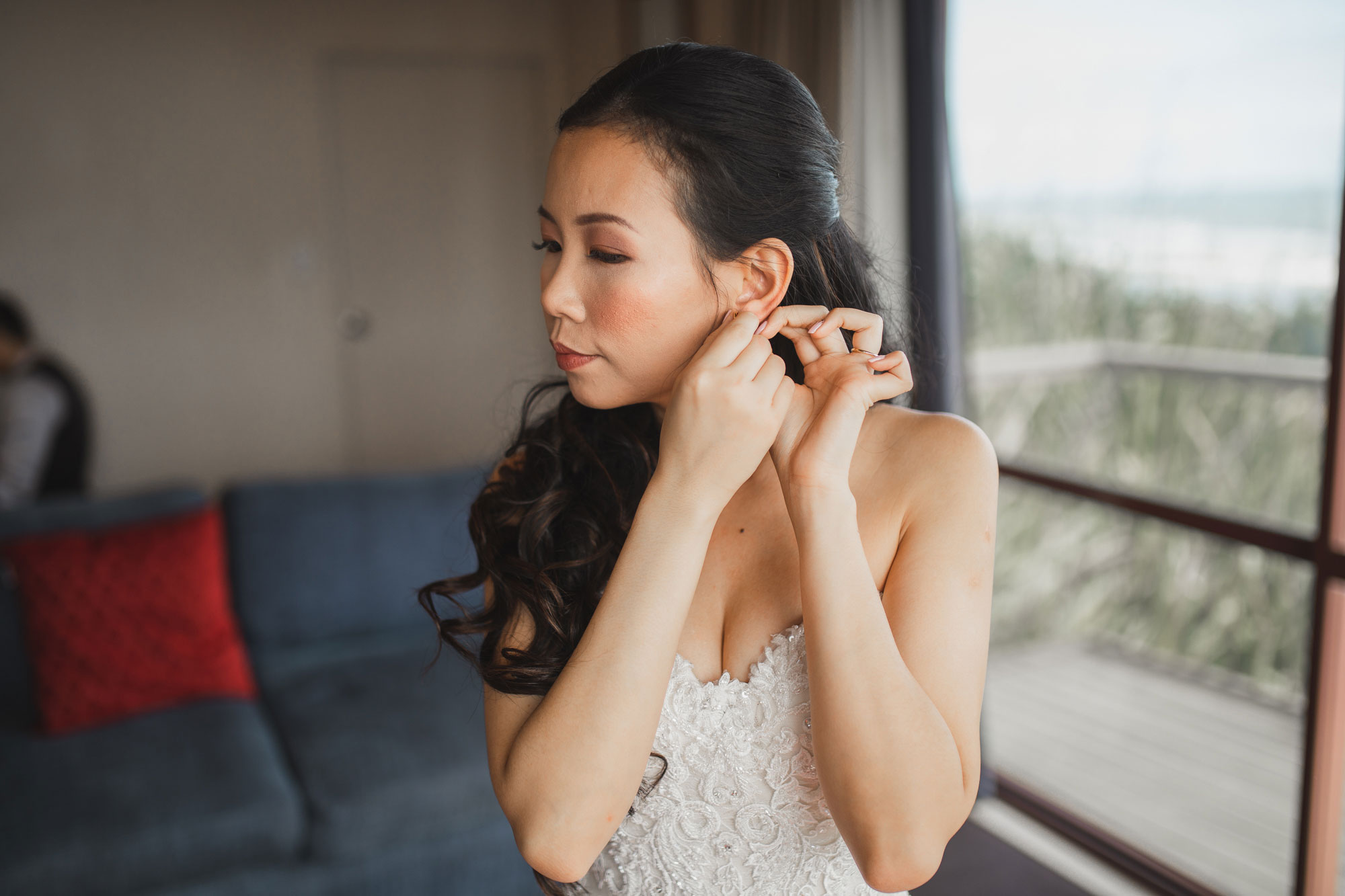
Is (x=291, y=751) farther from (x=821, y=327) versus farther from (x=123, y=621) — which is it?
(x=821, y=327)

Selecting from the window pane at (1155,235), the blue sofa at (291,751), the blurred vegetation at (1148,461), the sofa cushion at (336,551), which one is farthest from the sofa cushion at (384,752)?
the blurred vegetation at (1148,461)

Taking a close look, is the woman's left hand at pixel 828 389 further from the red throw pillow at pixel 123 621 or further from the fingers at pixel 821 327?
the red throw pillow at pixel 123 621

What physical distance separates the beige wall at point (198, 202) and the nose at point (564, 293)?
3222mm

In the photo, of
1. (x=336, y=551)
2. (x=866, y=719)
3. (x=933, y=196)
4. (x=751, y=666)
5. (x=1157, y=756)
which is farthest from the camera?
(x=1157, y=756)

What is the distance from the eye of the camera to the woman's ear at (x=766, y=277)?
1043 millimetres

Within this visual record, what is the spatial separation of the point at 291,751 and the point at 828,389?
199 cm

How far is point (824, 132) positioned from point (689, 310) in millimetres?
270

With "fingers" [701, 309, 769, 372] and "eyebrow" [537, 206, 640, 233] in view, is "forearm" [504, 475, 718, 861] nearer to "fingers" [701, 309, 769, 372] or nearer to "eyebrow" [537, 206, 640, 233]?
"fingers" [701, 309, 769, 372]

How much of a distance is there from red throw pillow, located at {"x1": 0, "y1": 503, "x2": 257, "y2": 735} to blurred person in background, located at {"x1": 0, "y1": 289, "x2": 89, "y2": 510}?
3.74 ft

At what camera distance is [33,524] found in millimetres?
2785

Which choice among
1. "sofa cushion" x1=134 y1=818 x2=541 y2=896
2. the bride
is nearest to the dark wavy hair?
the bride

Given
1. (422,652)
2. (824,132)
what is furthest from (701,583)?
(422,652)

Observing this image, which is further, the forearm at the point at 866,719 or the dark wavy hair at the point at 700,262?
the dark wavy hair at the point at 700,262

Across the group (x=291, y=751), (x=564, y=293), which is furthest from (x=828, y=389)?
(x=291, y=751)
